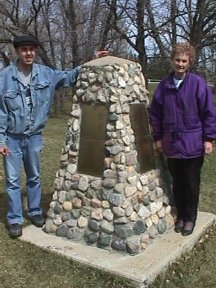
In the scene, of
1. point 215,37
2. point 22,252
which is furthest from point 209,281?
point 215,37

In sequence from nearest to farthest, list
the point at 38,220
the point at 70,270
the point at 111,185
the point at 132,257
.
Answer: the point at 70,270
the point at 132,257
the point at 111,185
the point at 38,220

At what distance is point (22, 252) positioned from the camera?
4102 mm

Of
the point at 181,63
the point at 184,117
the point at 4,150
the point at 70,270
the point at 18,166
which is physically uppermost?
the point at 181,63

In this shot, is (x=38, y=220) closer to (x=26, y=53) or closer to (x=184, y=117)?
(x=26, y=53)

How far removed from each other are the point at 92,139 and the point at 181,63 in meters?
1.12

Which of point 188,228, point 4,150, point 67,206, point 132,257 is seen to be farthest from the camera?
point 188,228

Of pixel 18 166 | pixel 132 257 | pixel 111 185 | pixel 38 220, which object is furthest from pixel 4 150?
pixel 132 257

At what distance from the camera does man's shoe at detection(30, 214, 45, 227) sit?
15.1ft

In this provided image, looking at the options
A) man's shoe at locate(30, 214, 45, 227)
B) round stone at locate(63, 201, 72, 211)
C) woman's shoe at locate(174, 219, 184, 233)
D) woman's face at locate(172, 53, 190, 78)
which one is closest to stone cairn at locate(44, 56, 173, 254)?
round stone at locate(63, 201, 72, 211)

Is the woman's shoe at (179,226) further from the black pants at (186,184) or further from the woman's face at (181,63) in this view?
the woman's face at (181,63)

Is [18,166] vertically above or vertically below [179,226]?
above

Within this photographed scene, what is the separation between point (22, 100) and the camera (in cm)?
418

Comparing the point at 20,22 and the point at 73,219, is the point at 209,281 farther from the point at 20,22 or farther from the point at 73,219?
the point at 20,22

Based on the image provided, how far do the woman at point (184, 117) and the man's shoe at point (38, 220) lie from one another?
5.05ft
